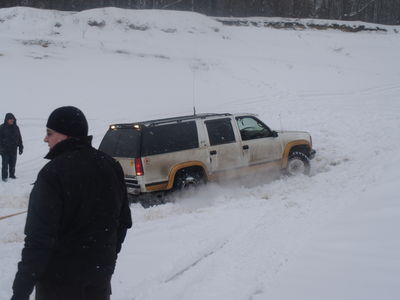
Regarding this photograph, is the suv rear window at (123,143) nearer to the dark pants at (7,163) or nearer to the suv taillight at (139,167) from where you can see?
the suv taillight at (139,167)

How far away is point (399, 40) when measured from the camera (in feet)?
88.2

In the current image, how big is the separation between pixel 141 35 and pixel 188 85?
650 cm

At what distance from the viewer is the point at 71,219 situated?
8.56 feet

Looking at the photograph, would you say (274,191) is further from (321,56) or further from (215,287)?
(321,56)

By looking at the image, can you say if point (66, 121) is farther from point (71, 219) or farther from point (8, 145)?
point (8, 145)

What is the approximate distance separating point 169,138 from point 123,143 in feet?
2.97

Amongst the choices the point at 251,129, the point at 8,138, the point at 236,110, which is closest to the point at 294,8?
the point at 236,110

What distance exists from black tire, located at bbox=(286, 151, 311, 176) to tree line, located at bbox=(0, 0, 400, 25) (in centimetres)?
2158

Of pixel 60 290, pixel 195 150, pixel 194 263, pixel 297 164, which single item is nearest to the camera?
pixel 60 290

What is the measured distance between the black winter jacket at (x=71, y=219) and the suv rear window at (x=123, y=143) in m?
5.05

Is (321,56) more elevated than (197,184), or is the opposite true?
(321,56)

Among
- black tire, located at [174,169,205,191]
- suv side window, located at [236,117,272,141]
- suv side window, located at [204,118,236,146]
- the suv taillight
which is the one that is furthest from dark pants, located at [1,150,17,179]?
suv side window, located at [236,117,272,141]

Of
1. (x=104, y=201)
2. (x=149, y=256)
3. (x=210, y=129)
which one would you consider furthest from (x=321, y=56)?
(x=104, y=201)

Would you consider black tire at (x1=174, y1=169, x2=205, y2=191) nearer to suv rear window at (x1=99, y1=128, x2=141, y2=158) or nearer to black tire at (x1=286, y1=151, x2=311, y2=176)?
suv rear window at (x1=99, y1=128, x2=141, y2=158)
